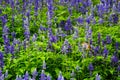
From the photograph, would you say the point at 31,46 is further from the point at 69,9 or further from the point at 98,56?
the point at 69,9

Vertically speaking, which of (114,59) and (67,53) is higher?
(67,53)

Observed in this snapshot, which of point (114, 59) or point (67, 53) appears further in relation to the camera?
point (67, 53)

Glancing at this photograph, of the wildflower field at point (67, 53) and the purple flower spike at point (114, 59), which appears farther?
the purple flower spike at point (114, 59)

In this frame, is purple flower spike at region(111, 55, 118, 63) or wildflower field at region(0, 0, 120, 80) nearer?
wildflower field at region(0, 0, 120, 80)

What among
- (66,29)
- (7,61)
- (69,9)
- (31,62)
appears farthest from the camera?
(69,9)

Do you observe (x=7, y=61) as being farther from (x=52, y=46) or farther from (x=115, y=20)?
(x=115, y=20)

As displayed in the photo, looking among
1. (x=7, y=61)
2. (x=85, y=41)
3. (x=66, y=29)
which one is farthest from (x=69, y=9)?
(x=7, y=61)

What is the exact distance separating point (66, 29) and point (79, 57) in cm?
94

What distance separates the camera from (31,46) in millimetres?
5496

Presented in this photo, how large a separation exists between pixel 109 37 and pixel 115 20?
1.02 meters

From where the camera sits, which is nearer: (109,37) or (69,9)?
(109,37)

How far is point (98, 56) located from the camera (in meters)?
5.21

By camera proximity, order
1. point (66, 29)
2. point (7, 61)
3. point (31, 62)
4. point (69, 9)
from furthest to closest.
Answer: point (69, 9), point (66, 29), point (7, 61), point (31, 62)

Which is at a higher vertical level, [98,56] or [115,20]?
[115,20]
